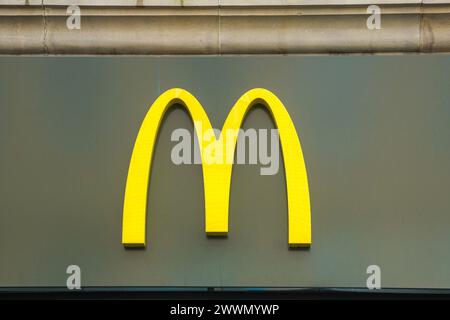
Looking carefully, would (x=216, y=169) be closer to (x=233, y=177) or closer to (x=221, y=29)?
(x=233, y=177)

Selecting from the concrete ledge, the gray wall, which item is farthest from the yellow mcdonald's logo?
the concrete ledge

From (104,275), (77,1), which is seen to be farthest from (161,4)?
(104,275)

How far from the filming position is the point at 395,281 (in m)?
7.28

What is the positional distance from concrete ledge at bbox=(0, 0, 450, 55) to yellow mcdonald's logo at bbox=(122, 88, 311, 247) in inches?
24.7

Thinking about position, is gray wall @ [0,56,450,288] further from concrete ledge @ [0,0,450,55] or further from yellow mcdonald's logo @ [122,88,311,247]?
concrete ledge @ [0,0,450,55]

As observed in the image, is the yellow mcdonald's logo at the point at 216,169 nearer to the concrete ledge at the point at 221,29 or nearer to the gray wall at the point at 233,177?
the gray wall at the point at 233,177

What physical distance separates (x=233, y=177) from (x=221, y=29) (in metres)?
1.61

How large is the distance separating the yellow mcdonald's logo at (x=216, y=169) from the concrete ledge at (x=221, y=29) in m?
0.63

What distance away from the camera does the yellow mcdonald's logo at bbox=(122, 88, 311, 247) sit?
7.30 meters

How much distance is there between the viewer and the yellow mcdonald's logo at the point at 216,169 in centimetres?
730

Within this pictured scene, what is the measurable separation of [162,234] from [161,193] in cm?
41

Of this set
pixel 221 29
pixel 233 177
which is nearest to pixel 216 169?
pixel 233 177

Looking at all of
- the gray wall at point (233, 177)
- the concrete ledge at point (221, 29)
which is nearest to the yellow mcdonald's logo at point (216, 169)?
the gray wall at point (233, 177)

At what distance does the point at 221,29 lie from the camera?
7.94 meters
